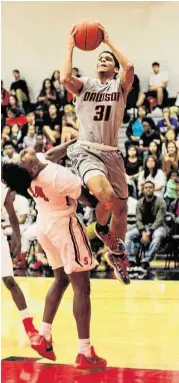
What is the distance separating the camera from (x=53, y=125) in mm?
11297

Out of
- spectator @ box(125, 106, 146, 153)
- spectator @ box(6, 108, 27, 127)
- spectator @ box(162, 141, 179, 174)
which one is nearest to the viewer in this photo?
spectator @ box(162, 141, 179, 174)

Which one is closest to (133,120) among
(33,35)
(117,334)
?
(33,35)

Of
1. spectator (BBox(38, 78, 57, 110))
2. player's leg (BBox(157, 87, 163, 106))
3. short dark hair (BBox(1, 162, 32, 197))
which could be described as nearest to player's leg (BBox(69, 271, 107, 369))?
short dark hair (BBox(1, 162, 32, 197))

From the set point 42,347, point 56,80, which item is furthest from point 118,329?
point 56,80

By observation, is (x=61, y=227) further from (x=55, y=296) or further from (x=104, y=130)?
(x=104, y=130)

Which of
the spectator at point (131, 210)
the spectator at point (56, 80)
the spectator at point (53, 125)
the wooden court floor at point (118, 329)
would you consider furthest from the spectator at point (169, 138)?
the spectator at point (56, 80)

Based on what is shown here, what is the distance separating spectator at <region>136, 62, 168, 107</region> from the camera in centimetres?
1052

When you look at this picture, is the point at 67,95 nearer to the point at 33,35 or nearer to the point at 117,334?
the point at 33,35

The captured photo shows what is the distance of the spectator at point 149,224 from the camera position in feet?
34.2

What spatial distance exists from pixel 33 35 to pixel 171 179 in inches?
122

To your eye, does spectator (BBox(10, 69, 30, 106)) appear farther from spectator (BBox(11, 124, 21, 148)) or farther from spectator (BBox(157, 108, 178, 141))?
spectator (BBox(157, 108, 178, 141))

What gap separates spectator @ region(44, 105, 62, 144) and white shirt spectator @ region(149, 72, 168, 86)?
56.4 inches

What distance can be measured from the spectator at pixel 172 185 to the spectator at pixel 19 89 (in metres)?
2.88

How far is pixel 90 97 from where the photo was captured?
6.01 meters
